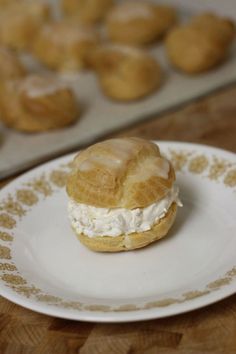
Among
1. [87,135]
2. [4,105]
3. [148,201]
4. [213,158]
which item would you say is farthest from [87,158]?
[4,105]

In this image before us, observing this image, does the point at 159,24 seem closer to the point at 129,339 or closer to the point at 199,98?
the point at 199,98

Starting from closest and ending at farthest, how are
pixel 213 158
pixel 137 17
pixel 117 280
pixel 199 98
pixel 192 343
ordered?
1. pixel 192 343
2. pixel 117 280
3. pixel 213 158
4. pixel 199 98
5. pixel 137 17

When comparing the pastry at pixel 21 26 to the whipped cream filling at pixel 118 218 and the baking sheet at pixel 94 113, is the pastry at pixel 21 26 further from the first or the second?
the whipped cream filling at pixel 118 218

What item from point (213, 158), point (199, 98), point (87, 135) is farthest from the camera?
point (199, 98)

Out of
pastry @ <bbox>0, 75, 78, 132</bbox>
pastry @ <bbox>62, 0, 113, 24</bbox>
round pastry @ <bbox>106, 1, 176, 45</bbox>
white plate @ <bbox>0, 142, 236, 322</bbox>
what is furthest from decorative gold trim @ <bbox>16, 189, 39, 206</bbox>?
pastry @ <bbox>62, 0, 113, 24</bbox>

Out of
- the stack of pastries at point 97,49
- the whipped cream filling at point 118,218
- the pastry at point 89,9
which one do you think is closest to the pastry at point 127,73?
the stack of pastries at point 97,49

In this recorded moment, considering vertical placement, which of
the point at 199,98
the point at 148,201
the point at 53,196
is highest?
the point at 148,201
